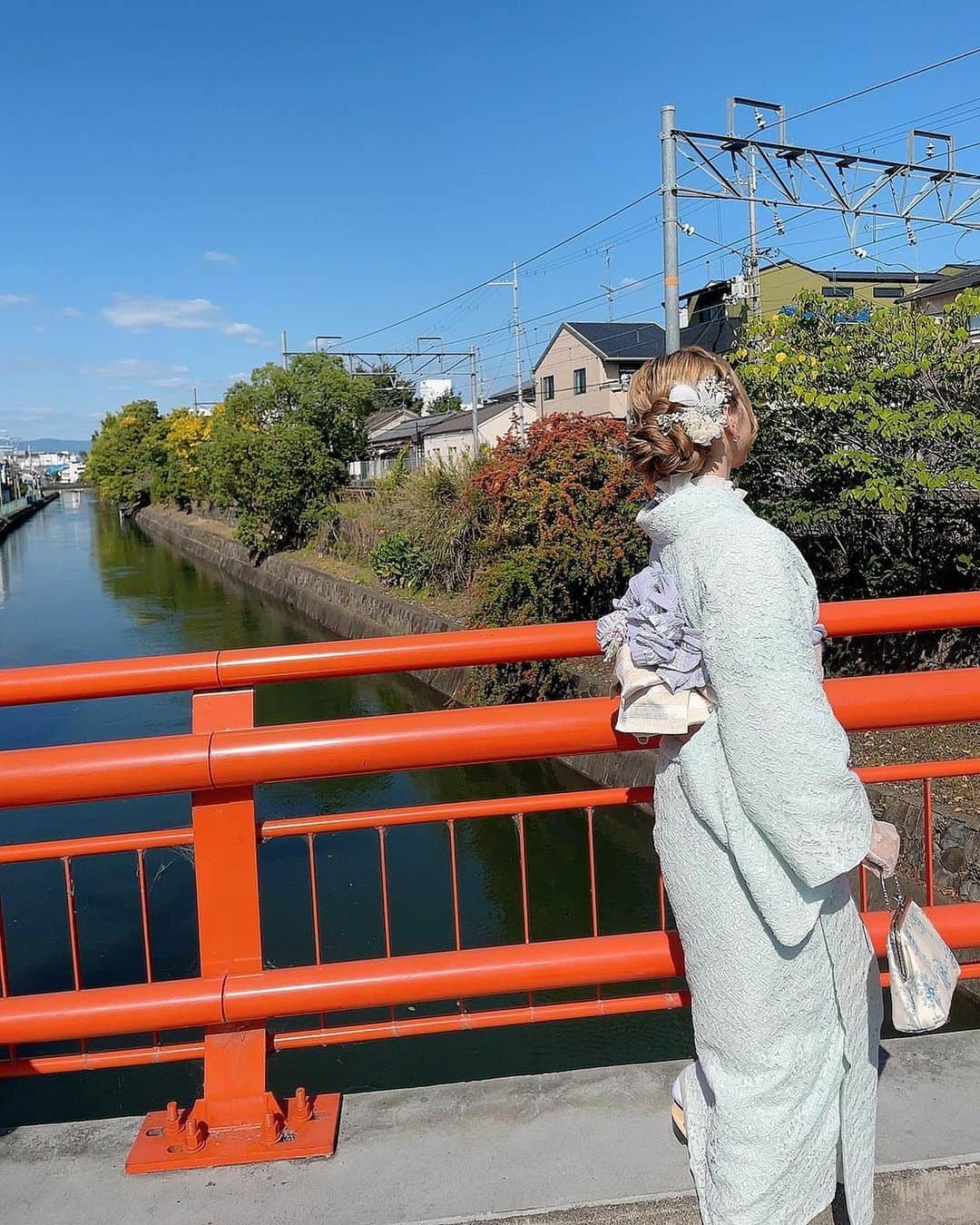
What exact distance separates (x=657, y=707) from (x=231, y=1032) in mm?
997

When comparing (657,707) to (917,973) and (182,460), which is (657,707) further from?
(182,460)

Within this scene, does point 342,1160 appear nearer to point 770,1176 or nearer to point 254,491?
point 770,1176

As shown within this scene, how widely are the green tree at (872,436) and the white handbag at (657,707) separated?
5.69m

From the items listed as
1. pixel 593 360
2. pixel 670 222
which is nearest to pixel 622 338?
pixel 593 360

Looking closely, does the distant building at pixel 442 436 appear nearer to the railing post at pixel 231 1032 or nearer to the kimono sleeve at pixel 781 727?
the railing post at pixel 231 1032

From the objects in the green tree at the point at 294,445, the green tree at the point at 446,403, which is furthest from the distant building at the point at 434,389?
the green tree at the point at 294,445

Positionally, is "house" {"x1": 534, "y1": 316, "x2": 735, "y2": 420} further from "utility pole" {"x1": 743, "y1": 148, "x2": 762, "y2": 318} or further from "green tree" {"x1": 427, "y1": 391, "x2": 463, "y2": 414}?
"green tree" {"x1": 427, "y1": 391, "x2": 463, "y2": 414}

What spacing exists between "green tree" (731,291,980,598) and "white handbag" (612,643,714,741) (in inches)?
224

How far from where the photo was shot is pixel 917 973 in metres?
1.50

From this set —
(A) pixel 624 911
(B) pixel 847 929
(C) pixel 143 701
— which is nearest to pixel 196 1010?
(B) pixel 847 929

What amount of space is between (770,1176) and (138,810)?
25.4 ft

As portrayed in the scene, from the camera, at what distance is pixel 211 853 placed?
1.78 m

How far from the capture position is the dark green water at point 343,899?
4.96 m

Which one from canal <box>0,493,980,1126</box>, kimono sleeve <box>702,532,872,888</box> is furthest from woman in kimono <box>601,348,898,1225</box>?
canal <box>0,493,980,1126</box>
